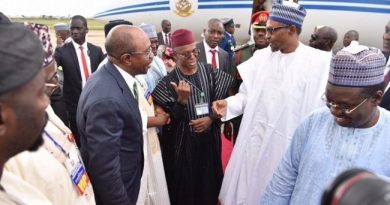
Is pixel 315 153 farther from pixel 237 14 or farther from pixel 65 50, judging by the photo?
pixel 237 14

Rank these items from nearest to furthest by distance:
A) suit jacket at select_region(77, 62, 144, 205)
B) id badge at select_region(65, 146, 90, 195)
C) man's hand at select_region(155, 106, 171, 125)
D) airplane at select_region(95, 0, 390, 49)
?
id badge at select_region(65, 146, 90, 195), suit jacket at select_region(77, 62, 144, 205), man's hand at select_region(155, 106, 171, 125), airplane at select_region(95, 0, 390, 49)

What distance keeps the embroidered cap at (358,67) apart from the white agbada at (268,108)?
1144 millimetres

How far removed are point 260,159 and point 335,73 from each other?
4.75 feet

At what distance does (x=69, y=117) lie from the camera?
4.43 meters

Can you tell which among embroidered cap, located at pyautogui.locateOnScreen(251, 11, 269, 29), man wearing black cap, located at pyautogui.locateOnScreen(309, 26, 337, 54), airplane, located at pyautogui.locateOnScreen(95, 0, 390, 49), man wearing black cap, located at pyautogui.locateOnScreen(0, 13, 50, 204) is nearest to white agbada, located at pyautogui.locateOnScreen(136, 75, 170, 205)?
man wearing black cap, located at pyautogui.locateOnScreen(0, 13, 50, 204)

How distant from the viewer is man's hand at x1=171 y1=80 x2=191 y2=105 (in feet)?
8.96

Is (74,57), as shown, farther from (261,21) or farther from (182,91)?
(261,21)

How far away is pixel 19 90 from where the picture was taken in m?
0.76

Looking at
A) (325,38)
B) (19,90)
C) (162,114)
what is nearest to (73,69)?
(162,114)

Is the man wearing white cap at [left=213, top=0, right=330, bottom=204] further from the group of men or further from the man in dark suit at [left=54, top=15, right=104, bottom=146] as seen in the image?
the man in dark suit at [left=54, top=15, right=104, bottom=146]

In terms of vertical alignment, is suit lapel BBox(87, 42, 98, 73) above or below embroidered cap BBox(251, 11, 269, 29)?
below

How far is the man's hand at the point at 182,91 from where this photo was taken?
2.73 meters

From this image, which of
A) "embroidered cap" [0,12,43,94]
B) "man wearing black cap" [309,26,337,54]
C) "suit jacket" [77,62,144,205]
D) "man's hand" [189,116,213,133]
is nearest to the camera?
"embroidered cap" [0,12,43,94]

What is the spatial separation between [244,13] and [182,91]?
652 centimetres
